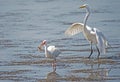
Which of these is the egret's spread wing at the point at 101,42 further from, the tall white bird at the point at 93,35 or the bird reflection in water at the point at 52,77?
the bird reflection in water at the point at 52,77

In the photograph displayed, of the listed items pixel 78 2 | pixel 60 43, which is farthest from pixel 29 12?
pixel 60 43

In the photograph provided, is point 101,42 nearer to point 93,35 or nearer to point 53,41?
point 93,35

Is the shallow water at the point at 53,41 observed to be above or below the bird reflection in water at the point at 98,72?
above

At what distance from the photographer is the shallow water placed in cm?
1616

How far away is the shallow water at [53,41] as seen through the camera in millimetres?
16156

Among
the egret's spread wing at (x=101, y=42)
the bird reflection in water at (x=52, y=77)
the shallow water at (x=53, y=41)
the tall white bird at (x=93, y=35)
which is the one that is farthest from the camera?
the tall white bird at (x=93, y=35)

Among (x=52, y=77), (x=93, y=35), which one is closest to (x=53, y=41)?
(x=93, y=35)

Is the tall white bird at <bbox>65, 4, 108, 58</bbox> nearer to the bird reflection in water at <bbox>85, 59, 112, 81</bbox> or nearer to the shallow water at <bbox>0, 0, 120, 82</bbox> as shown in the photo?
the shallow water at <bbox>0, 0, 120, 82</bbox>

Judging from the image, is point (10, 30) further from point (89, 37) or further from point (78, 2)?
point (78, 2)

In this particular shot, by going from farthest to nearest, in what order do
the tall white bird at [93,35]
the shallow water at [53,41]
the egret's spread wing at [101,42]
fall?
the tall white bird at [93,35], the egret's spread wing at [101,42], the shallow water at [53,41]

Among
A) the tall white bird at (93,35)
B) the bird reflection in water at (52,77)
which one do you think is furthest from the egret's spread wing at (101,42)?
the bird reflection in water at (52,77)

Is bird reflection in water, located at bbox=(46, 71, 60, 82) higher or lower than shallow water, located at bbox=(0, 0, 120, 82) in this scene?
lower

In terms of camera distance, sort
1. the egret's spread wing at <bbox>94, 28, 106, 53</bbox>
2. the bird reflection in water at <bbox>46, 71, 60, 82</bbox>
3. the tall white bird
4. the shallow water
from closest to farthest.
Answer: the bird reflection in water at <bbox>46, 71, 60, 82</bbox>
the shallow water
the egret's spread wing at <bbox>94, 28, 106, 53</bbox>
the tall white bird

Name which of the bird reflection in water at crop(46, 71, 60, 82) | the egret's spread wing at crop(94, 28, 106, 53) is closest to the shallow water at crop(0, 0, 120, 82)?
the bird reflection in water at crop(46, 71, 60, 82)
